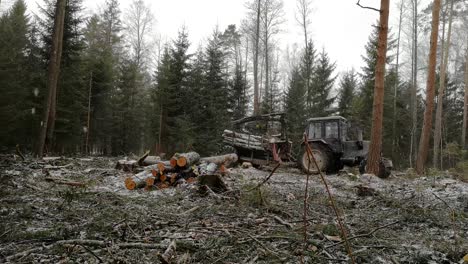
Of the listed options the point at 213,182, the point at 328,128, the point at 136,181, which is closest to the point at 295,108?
the point at 328,128

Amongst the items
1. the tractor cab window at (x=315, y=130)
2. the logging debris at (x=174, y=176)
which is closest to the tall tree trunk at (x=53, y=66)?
the logging debris at (x=174, y=176)

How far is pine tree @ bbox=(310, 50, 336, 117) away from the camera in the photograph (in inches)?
895

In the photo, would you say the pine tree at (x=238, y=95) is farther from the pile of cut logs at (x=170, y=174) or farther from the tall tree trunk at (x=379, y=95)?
the pile of cut logs at (x=170, y=174)

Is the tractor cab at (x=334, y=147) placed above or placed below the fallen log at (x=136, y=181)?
above

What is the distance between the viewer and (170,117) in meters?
20.7

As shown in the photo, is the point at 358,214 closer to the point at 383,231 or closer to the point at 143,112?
the point at 383,231

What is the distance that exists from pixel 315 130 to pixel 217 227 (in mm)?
8943

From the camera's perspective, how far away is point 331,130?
11.6 meters

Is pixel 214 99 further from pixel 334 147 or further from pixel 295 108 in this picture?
pixel 334 147

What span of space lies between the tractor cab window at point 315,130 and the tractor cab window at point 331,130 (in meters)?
0.25

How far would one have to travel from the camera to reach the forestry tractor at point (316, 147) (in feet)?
37.0

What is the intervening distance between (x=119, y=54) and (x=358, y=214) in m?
25.6

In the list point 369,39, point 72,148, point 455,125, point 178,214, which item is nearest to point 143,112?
point 72,148

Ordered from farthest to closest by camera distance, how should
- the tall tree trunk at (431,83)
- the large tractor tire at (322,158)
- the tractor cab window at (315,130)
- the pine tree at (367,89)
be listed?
the pine tree at (367,89) < the tractor cab window at (315,130) < the tall tree trunk at (431,83) < the large tractor tire at (322,158)
